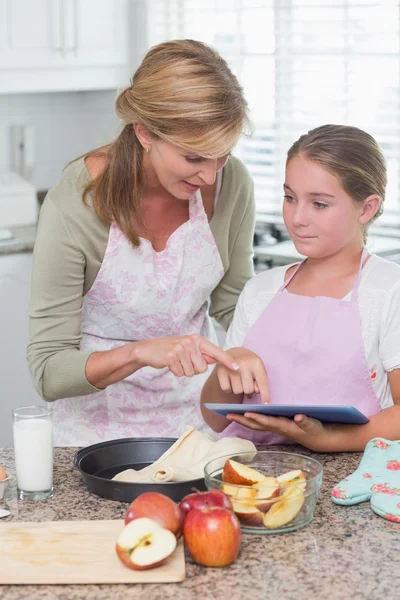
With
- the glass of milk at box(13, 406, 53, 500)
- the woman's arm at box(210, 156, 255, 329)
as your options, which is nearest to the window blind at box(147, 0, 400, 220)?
the woman's arm at box(210, 156, 255, 329)

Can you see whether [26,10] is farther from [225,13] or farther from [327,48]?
[327,48]

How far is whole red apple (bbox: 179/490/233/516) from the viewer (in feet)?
4.07

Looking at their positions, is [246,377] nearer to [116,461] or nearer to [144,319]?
[116,461]

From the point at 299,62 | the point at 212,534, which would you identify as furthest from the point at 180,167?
the point at 299,62

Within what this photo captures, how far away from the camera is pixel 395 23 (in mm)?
3166

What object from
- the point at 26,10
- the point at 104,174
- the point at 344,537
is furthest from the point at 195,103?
the point at 26,10

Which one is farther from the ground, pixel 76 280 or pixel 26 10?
pixel 26 10

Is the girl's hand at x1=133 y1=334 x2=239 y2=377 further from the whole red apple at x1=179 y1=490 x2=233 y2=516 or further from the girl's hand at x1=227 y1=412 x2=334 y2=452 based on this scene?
the whole red apple at x1=179 y1=490 x2=233 y2=516

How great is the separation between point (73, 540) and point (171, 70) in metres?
0.86

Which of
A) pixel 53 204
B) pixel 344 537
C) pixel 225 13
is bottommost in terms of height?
pixel 344 537

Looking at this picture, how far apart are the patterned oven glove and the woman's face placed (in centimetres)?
58

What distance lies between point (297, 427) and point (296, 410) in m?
0.12

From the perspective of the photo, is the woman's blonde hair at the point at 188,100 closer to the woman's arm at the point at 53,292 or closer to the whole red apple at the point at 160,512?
the woman's arm at the point at 53,292

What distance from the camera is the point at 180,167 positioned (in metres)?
1.75
